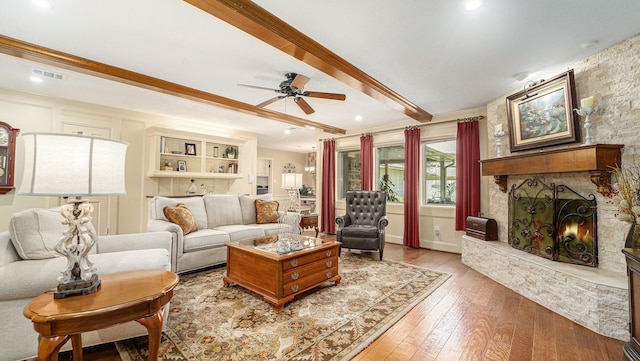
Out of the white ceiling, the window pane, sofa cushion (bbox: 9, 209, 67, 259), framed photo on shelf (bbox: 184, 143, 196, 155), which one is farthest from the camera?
the window pane

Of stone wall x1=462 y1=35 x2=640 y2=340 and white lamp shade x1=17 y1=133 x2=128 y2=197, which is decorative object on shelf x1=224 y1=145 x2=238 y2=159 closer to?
white lamp shade x1=17 y1=133 x2=128 y2=197

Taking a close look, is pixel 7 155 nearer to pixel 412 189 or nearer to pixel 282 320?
pixel 282 320

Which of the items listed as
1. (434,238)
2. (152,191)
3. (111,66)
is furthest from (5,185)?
(434,238)

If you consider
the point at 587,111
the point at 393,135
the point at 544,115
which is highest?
the point at 393,135

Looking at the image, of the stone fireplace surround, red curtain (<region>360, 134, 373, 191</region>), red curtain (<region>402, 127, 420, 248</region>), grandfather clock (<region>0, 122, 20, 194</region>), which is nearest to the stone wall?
the stone fireplace surround

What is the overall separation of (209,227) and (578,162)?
4.52 m

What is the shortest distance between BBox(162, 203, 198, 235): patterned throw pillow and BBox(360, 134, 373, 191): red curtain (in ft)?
11.6

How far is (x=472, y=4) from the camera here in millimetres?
1944

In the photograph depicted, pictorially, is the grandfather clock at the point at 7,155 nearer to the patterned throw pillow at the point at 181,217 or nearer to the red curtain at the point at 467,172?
the patterned throw pillow at the point at 181,217

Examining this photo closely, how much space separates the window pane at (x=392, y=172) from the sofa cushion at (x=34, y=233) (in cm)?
512

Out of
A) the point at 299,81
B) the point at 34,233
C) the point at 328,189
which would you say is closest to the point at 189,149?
the point at 328,189

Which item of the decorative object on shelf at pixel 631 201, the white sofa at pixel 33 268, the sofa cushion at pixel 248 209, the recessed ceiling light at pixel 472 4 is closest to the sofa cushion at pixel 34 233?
the white sofa at pixel 33 268

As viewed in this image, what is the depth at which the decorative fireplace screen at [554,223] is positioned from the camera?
2.71 metres

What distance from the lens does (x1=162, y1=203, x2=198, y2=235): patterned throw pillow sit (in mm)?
3508
